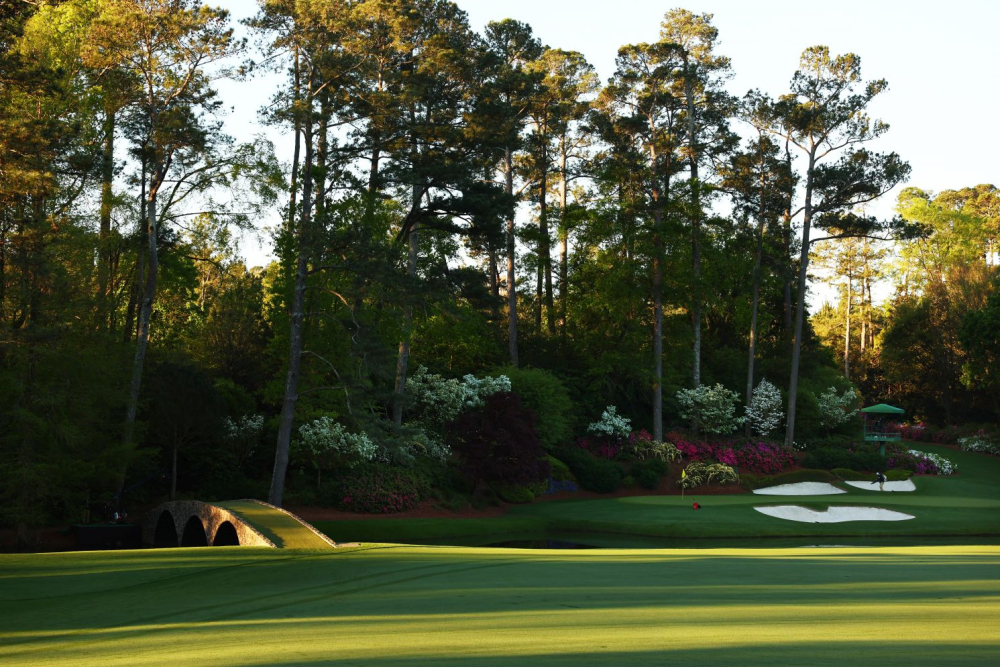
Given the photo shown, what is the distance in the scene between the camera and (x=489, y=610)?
8.56 m

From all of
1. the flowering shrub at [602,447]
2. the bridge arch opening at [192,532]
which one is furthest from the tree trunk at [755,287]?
the bridge arch opening at [192,532]

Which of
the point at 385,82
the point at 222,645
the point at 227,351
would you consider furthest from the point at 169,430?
the point at 222,645

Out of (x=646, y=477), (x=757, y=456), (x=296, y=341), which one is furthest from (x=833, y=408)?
(x=296, y=341)

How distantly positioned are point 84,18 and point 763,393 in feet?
110

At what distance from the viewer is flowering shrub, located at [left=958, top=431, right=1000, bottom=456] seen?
47.6m

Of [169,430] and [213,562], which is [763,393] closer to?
[169,430]

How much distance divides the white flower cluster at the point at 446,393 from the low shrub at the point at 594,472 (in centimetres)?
458

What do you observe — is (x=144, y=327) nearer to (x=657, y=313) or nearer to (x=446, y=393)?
(x=446, y=393)

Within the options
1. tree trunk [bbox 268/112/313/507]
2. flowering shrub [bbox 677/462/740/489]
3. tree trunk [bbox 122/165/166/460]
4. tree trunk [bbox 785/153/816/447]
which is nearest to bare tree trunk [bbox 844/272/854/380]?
tree trunk [bbox 785/153/816/447]

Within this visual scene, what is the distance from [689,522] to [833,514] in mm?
6021

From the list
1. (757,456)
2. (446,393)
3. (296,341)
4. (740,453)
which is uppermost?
(296,341)

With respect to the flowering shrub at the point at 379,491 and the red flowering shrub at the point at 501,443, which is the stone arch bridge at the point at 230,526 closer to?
the flowering shrub at the point at 379,491

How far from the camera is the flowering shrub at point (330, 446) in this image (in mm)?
26062

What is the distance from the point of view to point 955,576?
1149 centimetres
